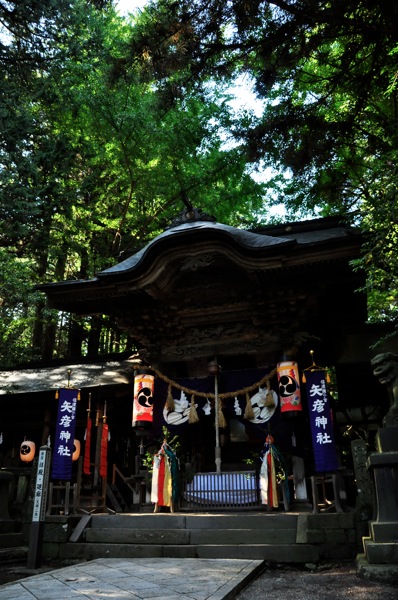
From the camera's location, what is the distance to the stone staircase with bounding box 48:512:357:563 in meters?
6.34

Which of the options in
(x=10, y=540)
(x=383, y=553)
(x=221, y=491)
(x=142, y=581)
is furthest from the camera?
(x=221, y=491)

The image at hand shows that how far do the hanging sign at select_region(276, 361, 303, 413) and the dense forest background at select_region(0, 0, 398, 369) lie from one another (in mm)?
2084

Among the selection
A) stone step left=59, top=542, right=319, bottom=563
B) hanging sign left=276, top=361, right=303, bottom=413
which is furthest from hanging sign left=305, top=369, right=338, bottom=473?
stone step left=59, top=542, right=319, bottom=563

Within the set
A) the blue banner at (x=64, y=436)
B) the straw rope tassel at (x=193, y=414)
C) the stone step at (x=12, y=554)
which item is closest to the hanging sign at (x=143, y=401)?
the straw rope tassel at (x=193, y=414)

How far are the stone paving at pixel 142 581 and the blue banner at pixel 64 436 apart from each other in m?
3.35

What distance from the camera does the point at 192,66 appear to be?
6.64 m

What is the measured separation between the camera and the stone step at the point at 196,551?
247 inches

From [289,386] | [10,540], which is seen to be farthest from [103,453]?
[289,386]

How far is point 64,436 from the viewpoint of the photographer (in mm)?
9375

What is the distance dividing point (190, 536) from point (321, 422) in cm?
306

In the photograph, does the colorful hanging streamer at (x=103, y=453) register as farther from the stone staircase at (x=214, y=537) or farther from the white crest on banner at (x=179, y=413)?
the stone staircase at (x=214, y=537)

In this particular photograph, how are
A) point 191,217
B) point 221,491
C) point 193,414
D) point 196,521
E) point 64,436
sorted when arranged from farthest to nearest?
point 191,217, point 193,414, point 64,436, point 221,491, point 196,521

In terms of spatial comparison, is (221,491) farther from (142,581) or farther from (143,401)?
(142,581)

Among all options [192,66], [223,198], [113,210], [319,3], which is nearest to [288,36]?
[319,3]
